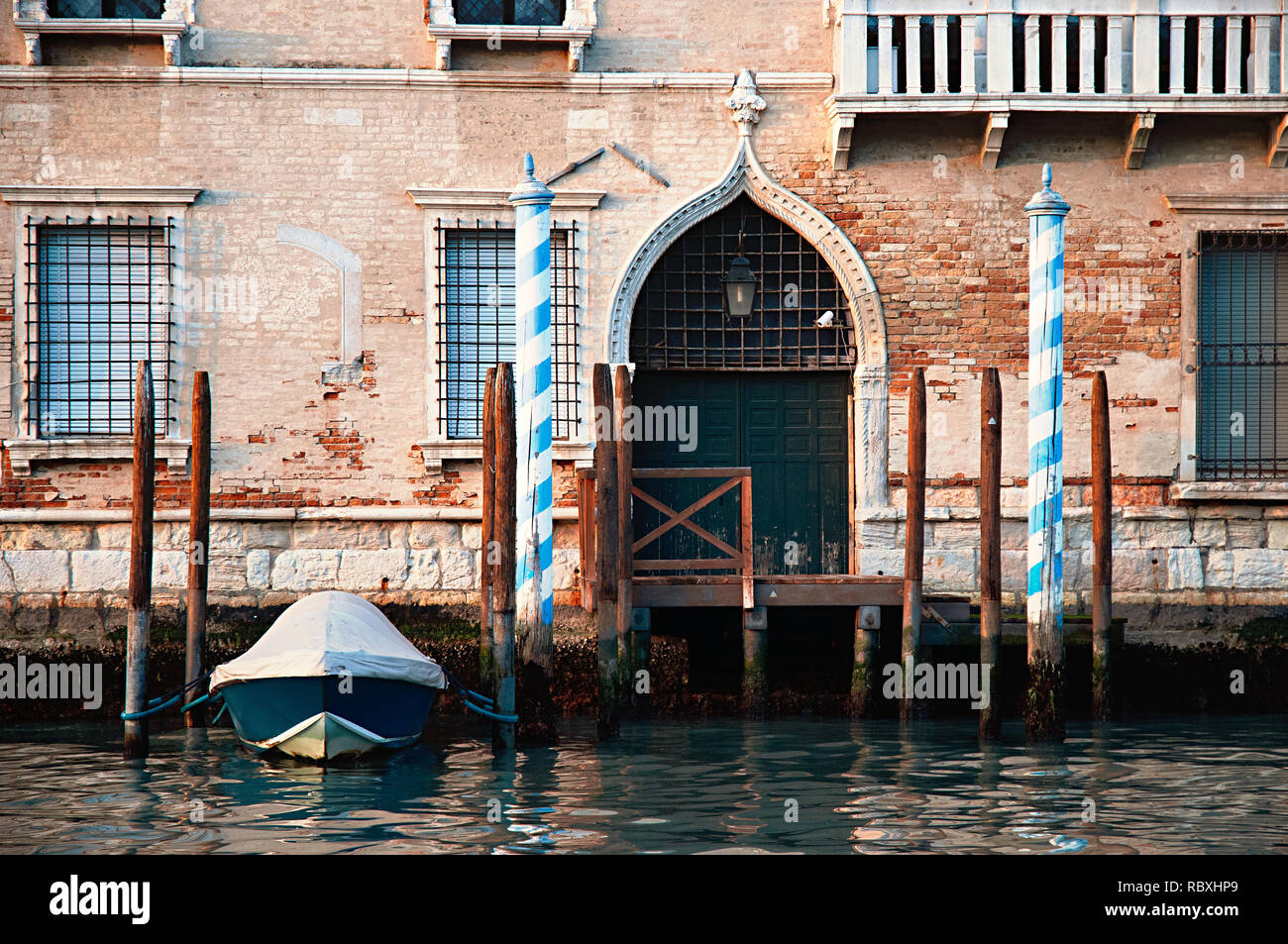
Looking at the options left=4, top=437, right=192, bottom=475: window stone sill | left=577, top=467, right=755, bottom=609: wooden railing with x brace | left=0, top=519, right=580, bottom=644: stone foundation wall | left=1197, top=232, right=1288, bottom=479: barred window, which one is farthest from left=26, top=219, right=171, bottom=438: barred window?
left=1197, top=232, right=1288, bottom=479: barred window

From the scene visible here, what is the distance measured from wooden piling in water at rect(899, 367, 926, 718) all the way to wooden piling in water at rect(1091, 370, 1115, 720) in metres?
1.17

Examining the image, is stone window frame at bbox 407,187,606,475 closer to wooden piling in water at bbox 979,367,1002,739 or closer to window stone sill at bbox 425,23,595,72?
window stone sill at bbox 425,23,595,72

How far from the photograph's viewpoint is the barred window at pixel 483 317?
445 inches

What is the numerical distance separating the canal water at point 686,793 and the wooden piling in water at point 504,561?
0.33 metres

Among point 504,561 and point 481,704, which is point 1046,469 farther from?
point 481,704

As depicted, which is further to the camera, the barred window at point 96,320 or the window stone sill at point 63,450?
the barred window at point 96,320

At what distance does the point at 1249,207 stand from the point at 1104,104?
135 cm

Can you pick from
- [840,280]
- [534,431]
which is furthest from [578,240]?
[534,431]

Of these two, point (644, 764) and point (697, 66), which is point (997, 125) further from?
point (644, 764)

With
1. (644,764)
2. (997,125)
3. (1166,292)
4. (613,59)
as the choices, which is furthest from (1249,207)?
(644,764)

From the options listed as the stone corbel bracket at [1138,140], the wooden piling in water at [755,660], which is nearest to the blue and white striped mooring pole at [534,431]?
the wooden piling in water at [755,660]

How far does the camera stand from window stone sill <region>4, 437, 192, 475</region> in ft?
35.6

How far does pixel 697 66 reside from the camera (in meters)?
11.3

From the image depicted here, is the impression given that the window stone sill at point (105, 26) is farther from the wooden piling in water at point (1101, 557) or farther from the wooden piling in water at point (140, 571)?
the wooden piling in water at point (1101, 557)
